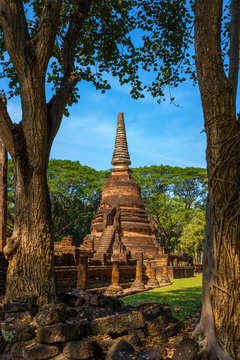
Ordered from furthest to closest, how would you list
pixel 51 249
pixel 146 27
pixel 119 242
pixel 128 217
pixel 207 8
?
1. pixel 128 217
2. pixel 119 242
3. pixel 146 27
4. pixel 51 249
5. pixel 207 8

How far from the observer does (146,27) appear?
28.9 feet

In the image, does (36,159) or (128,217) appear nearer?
(36,159)

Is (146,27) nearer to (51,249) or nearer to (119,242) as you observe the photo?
(51,249)

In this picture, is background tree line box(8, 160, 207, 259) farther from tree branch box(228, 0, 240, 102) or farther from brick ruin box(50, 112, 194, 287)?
tree branch box(228, 0, 240, 102)

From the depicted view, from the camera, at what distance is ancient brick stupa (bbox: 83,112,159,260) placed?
26.9 metres

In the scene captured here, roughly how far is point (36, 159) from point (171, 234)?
1275 inches

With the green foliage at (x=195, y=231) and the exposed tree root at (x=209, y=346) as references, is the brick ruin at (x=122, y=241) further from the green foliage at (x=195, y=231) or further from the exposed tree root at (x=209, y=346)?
the exposed tree root at (x=209, y=346)

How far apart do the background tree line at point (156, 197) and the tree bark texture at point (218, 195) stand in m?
27.1

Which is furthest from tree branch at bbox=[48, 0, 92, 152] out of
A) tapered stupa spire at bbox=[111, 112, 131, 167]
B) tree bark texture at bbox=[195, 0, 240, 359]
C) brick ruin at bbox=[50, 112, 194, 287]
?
tapered stupa spire at bbox=[111, 112, 131, 167]

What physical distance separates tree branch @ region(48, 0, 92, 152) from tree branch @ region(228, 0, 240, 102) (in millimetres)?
3228

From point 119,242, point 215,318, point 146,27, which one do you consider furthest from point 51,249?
point 119,242

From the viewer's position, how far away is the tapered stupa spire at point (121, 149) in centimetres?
3394

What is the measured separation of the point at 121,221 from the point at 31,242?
23783 millimetres

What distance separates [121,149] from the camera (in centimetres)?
3484
